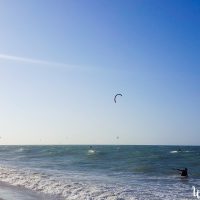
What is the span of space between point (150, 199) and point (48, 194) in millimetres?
5156

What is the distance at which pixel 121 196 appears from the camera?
1936 centimetres

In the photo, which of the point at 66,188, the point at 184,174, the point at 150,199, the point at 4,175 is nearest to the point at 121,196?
the point at 150,199

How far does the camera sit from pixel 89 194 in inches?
762

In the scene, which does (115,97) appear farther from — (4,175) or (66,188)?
(4,175)

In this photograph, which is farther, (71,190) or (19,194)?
(71,190)

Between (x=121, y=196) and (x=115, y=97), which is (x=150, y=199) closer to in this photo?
(x=121, y=196)

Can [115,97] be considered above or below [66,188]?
above

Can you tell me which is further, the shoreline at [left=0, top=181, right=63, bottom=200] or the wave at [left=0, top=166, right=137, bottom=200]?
the wave at [left=0, top=166, right=137, bottom=200]

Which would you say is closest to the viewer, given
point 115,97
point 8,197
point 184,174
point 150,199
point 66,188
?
point 8,197

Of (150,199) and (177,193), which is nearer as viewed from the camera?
(150,199)

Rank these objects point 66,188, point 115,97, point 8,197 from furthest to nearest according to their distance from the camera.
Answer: point 115,97
point 66,188
point 8,197

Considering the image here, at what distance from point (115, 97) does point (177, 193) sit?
764 cm

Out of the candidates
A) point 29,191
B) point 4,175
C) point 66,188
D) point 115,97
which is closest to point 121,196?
point 66,188

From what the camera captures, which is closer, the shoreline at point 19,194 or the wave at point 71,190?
the shoreline at point 19,194
